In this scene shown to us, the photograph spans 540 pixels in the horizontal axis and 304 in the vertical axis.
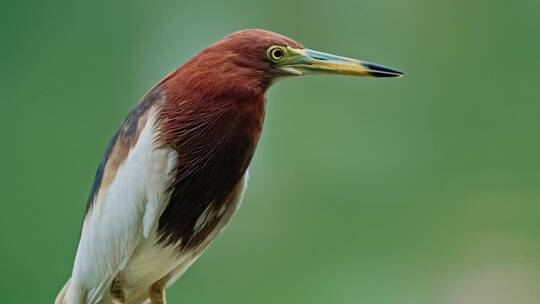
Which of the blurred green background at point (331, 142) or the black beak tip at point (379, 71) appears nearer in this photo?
the black beak tip at point (379, 71)

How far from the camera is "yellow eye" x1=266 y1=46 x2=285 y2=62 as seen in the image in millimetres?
1203

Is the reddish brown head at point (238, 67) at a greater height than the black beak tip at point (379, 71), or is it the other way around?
the black beak tip at point (379, 71)

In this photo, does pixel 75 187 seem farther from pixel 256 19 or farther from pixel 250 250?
pixel 256 19

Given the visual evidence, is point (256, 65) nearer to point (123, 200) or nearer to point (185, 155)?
point (185, 155)

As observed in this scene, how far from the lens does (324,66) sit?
1.23 m

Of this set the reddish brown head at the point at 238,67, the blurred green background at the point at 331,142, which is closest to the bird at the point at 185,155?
the reddish brown head at the point at 238,67

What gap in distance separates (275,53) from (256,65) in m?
0.04

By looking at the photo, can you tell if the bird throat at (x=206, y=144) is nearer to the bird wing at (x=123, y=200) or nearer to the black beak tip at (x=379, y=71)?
the bird wing at (x=123, y=200)

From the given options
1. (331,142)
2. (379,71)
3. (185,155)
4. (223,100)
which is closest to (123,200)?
(185,155)

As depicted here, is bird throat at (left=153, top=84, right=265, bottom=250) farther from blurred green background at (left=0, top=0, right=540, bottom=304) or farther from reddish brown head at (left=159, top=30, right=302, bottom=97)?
blurred green background at (left=0, top=0, right=540, bottom=304)

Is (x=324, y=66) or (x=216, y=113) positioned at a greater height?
(x=324, y=66)

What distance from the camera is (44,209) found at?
2580 mm

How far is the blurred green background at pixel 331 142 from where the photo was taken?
262 centimetres

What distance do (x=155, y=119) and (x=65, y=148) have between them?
4.94ft
